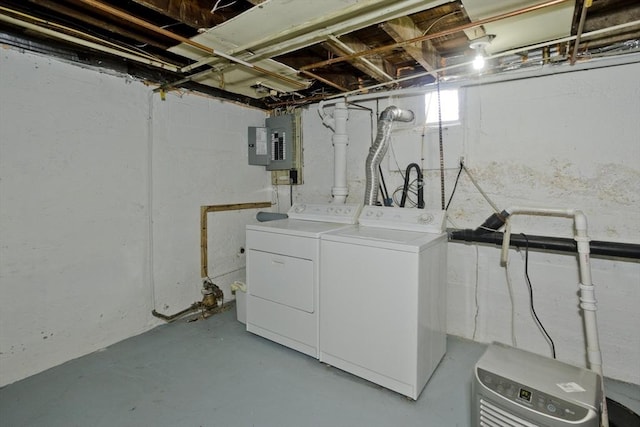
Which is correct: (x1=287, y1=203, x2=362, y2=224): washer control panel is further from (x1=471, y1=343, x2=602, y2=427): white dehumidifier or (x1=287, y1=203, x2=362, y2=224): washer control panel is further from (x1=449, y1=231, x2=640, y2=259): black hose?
(x1=471, y1=343, x2=602, y2=427): white dehumidifier

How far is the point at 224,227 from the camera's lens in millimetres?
3393

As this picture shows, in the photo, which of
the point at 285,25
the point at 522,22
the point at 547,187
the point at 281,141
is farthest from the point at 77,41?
the point at 547,187

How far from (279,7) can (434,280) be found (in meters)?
1.88

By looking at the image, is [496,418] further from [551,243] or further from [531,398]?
[551,243]

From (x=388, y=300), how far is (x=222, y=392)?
1.23 metres

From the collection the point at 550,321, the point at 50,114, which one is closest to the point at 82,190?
the point at 50,114

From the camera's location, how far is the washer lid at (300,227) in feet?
7.66

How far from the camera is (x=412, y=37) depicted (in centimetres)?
202

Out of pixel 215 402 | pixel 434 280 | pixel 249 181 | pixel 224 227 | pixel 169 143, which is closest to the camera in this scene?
pixel 215 402

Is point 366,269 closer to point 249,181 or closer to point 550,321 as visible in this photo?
point 550,321

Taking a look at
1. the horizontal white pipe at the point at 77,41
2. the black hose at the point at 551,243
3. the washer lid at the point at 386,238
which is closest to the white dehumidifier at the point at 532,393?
the washer lid at the point at 386,238

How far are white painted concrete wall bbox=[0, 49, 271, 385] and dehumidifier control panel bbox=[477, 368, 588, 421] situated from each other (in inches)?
104

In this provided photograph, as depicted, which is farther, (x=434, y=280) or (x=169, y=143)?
(x=169, y=143)

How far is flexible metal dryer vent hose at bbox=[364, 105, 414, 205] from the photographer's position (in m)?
2.63
